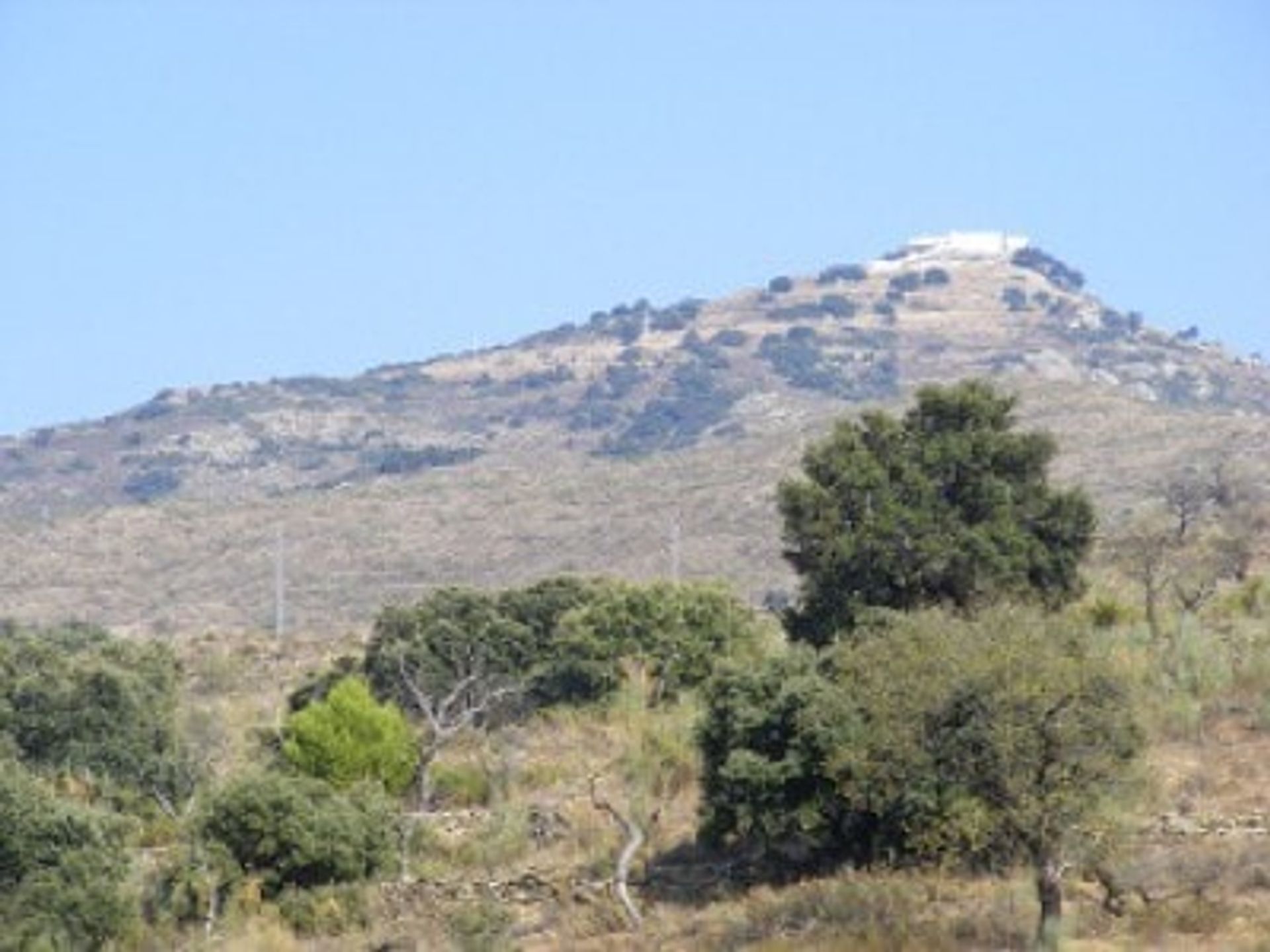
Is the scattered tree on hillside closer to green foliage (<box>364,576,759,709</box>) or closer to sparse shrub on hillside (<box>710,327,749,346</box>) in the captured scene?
green foliage (<box>364,576,759,709</box>)

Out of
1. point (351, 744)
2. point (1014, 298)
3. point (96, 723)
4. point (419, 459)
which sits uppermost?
point (1014, 298)

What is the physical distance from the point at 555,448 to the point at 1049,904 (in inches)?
4849

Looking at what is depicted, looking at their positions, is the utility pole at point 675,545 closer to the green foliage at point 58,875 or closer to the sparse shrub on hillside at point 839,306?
the green foliage at point 58,875

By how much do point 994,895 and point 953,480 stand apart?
1293 centimetres

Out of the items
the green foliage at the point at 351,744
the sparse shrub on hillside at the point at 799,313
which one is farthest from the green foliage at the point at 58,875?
the sparse shrub on hillside at the point at 799,313

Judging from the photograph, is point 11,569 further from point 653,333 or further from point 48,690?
point 653,333

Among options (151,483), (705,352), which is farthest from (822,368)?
(151,483)

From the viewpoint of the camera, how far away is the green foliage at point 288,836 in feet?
116

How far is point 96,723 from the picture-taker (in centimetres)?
4569

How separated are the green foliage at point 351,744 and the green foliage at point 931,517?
262 inches

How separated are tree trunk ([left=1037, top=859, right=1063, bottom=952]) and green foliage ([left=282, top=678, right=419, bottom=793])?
16192mm

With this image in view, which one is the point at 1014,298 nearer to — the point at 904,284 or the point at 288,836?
the point at 904,284

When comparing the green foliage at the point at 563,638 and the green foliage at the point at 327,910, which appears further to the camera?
the green foliage at the point at 563,638

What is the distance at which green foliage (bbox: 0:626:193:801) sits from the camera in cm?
4459
